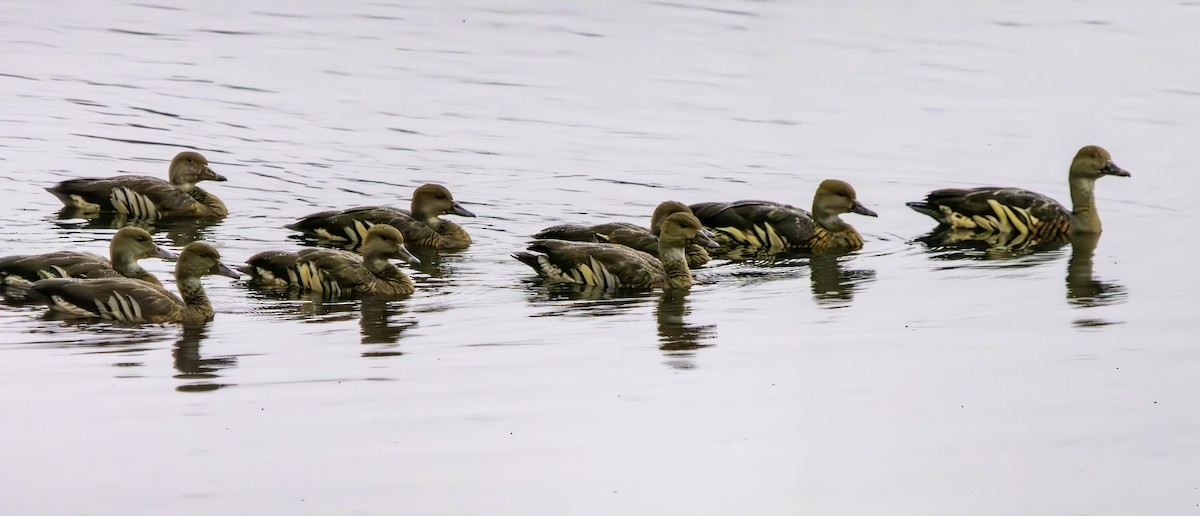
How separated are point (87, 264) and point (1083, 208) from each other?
36.5 feet

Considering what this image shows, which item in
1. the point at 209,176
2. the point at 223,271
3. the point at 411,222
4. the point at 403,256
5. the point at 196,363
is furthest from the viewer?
the point at 209,176

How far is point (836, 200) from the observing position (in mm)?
18406

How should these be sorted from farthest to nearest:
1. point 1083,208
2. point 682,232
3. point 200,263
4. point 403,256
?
point 1083,208 < point 682,232 < point 403,256 < point 200,263

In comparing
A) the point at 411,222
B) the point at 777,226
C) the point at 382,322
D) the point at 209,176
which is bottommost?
the point at 382,322

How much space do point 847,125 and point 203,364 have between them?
56.9 feet

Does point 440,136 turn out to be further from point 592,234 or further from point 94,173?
point 592,234

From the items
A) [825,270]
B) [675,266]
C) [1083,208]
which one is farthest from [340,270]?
[1083,208]

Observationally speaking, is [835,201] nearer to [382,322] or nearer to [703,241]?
[703,241]

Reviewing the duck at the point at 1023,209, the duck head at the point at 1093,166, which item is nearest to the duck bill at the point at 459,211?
the duck at the point at 1023,209

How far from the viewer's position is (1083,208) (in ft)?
64.2

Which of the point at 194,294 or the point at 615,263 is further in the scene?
the point at 615,263

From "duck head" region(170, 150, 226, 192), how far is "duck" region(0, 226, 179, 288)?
4.96 m

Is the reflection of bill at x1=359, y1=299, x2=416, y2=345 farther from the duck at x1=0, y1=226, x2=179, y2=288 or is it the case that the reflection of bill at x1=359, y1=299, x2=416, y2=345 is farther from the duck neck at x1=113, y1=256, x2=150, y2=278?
the duck neck at x1=113, y1=256, x2=150, y2=278

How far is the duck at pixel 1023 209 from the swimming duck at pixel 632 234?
11.7 ft
